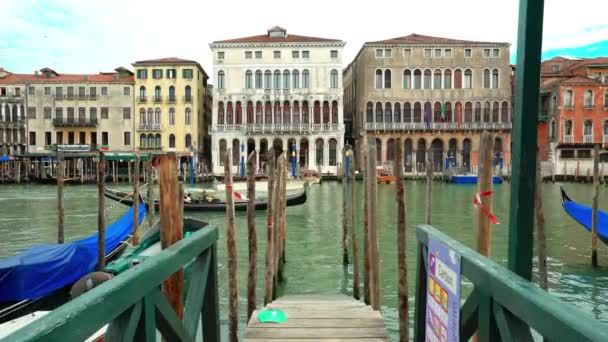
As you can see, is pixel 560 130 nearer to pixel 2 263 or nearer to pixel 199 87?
pixel 199 87

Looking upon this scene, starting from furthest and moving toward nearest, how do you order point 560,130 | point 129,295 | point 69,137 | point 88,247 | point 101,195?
point 69,137, point 560,130, point 101,195, point 88,247, point 129,295

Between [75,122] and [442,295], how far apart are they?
34916mm

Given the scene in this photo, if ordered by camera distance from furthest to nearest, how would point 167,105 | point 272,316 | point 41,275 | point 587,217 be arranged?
point 167,105
point 587,217
point 41,275
point 272,316

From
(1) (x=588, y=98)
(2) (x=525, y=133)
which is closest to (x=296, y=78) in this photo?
(1) (x=588, y=98)

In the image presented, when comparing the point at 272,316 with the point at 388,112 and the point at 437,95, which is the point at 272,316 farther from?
the point at 437,95

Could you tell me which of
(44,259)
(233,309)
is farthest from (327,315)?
(44,259)

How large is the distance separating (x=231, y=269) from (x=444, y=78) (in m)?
30.9

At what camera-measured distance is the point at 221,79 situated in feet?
107

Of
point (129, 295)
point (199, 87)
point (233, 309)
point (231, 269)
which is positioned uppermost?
point (199, 87)

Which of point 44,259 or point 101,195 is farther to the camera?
point 101,195

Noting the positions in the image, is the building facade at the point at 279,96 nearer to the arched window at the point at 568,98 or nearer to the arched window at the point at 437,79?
the arched window at the point at 437,79

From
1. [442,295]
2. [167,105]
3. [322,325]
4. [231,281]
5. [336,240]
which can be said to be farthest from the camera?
[167,105]

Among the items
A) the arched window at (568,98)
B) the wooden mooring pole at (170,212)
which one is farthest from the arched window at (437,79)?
the wooden mooring pole at (170,212)

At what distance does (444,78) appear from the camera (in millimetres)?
32625
